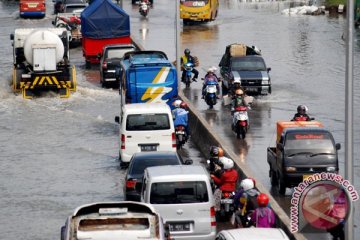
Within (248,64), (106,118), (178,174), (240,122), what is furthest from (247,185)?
(248,64)

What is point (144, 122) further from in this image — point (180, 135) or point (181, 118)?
point (181, 118)

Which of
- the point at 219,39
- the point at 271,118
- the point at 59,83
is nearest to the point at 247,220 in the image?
the point at 271,118

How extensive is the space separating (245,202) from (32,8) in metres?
58.1

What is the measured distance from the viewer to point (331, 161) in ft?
86.8

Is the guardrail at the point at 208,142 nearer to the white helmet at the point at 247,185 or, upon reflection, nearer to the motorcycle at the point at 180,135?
the motorcycle at the point at 180,135

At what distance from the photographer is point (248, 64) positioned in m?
44.2

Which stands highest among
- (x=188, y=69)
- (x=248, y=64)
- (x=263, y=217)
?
(x=263, y=217)

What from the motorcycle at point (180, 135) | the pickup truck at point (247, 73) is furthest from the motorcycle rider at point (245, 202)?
the pickup truck at point (247, 73)

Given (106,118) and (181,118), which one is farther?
(106,118)

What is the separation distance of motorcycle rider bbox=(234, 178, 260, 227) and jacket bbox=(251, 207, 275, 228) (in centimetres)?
66

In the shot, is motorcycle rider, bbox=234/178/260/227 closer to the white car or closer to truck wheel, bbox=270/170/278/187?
the white car

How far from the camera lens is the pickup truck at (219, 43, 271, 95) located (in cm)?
4284

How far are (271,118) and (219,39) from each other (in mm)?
27081

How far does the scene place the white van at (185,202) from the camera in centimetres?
2134
